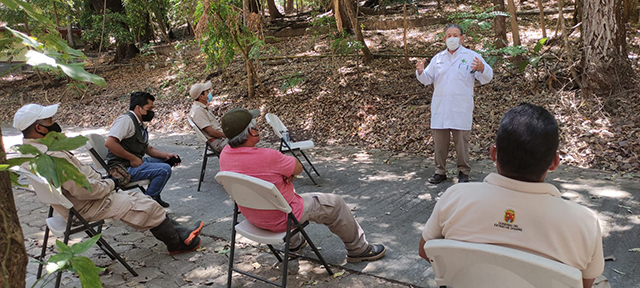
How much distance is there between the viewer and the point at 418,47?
11.2 meters

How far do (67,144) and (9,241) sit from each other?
0.40m

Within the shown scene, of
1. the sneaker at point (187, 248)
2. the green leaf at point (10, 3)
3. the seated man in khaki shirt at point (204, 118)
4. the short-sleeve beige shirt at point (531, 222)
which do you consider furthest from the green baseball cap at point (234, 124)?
the seated man in khaki shirt at point (204, 118)

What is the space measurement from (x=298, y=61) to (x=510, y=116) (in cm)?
1056

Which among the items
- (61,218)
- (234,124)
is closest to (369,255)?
(234,124)

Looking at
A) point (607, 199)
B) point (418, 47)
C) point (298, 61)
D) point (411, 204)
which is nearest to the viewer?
point (607, 199)

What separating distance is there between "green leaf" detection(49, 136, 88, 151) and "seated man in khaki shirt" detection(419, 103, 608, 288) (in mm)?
1484

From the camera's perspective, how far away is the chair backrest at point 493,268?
1.61 m

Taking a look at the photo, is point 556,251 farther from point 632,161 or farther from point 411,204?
point 632,161

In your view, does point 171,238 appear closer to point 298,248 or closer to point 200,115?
point 298,248

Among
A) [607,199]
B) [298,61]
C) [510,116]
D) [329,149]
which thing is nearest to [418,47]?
[298,61]

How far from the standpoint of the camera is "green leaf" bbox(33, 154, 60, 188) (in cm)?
145

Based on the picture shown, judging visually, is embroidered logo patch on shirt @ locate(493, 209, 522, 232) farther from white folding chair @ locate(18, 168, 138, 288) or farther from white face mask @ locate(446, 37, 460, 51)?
white face mask @ locate(446, 37, 460, 51)

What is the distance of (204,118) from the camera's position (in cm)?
600

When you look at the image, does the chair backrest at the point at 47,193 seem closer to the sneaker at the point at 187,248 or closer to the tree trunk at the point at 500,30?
the sneaker at the point at 187,248
